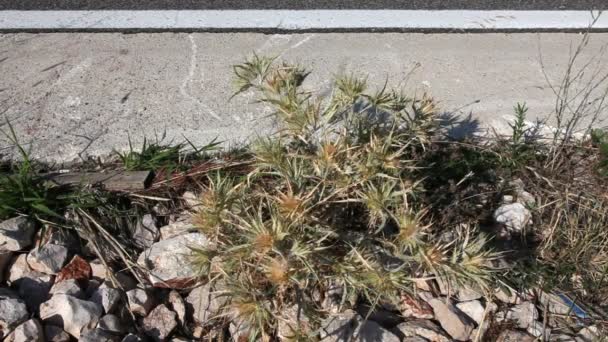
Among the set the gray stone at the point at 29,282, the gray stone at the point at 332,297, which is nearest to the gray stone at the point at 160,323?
the gray stone at the point at 29,282

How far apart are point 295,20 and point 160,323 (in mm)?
2062

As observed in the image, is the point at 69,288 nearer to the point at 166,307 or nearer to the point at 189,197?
the point at 166,307

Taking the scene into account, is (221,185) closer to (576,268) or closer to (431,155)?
(431,155)

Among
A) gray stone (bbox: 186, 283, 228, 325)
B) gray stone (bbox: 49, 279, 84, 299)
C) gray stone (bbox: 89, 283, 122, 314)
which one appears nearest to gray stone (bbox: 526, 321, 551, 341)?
gray stone (bbox: 186, 283, 228, 325)

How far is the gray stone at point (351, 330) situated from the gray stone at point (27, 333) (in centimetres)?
89

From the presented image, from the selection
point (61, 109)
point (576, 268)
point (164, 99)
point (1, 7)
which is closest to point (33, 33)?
point (1, 7)

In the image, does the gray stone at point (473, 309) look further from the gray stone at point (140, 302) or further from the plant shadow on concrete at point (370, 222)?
the gray stone at point (140, 302)

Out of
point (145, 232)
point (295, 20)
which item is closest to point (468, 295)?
point (145, 232)

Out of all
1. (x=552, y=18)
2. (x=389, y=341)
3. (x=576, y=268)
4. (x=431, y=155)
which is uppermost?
(x=552, y=18)

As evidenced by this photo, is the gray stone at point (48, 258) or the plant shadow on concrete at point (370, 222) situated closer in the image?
the plant shadow on concrete at point (370, 222)

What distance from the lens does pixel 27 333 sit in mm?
2055

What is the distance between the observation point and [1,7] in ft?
12.5

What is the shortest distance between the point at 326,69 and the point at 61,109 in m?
1.25

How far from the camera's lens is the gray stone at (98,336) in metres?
2.06
